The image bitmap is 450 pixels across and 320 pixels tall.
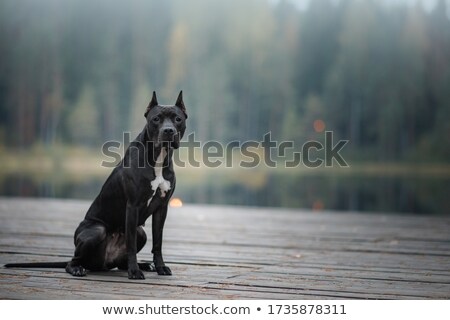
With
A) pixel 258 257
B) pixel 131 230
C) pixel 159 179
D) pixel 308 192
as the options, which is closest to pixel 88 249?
pixel 131 230

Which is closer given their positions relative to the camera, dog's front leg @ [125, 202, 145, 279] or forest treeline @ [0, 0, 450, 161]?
dog's front leg @ [125, 202, 145, 279]

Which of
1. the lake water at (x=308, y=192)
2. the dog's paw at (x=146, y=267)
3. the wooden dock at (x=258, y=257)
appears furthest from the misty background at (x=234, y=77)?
the dog's paw at (x=146, y=267)

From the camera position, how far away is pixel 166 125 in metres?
4.51

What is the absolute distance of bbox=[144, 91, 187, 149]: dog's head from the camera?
4.49 m

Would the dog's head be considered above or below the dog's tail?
above

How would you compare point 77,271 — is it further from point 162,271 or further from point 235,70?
point 235,70

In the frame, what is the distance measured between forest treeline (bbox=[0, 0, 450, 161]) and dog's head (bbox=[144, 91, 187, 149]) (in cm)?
2678

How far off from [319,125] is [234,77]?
423 centimetres

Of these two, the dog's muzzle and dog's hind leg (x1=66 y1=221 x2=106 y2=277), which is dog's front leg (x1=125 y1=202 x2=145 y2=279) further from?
the dog's muzzle

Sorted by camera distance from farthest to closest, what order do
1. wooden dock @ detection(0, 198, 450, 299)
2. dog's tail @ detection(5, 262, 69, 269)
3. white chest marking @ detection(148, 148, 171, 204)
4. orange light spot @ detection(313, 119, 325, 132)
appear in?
orange light spot @ detection(313, 119, 325, 132) < dog's tail @ detection(5, 262, 69, 269) < white chest marking @ detection(148, 148, 171, 204) < wooden dock @ detection(0, 198, 450, 299)

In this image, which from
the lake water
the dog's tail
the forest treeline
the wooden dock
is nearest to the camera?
the wooden dock

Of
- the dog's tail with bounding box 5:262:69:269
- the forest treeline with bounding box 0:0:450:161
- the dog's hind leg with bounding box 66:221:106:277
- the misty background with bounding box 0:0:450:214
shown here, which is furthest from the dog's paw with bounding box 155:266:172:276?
the forest treeline with bounding box 0:0:450:161

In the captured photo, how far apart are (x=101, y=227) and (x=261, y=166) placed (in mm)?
27921
